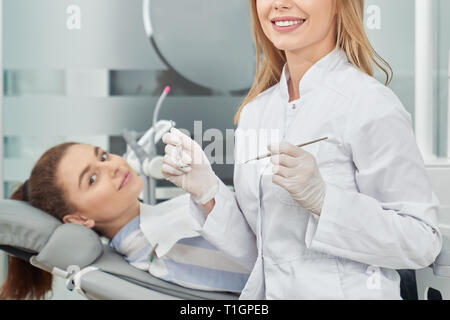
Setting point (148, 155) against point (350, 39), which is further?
point (148, 155)

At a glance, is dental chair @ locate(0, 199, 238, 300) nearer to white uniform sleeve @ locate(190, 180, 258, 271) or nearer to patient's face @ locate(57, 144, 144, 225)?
patient's face @ locate(57, 144, 144, 225)

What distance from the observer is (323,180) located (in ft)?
2.68

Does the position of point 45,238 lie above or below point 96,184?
below

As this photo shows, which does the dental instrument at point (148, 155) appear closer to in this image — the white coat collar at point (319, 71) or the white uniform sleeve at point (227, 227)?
the white uniform sleeve at point (227, 227)

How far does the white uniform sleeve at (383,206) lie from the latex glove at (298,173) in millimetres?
25

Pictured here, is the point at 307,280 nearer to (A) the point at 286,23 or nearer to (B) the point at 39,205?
(A) the point at 286,23

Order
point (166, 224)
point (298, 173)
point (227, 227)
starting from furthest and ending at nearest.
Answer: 1. point (166, 224)
2. point (227, 227)
3. point (298, 173)

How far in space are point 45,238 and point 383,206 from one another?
2.77 ft

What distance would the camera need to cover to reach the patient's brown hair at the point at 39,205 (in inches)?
52.6

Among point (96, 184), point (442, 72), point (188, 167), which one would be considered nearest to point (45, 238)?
point (96, 184)

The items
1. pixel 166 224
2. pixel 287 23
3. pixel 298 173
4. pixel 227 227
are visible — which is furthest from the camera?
pixel 166 224

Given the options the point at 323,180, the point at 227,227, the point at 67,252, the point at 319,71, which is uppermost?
the point at 319,71

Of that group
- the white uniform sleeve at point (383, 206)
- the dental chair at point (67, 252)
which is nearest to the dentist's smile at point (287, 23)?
the white uniform sleeve at point (383, 206)

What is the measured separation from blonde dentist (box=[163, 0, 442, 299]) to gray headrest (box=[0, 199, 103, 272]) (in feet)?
1.29
